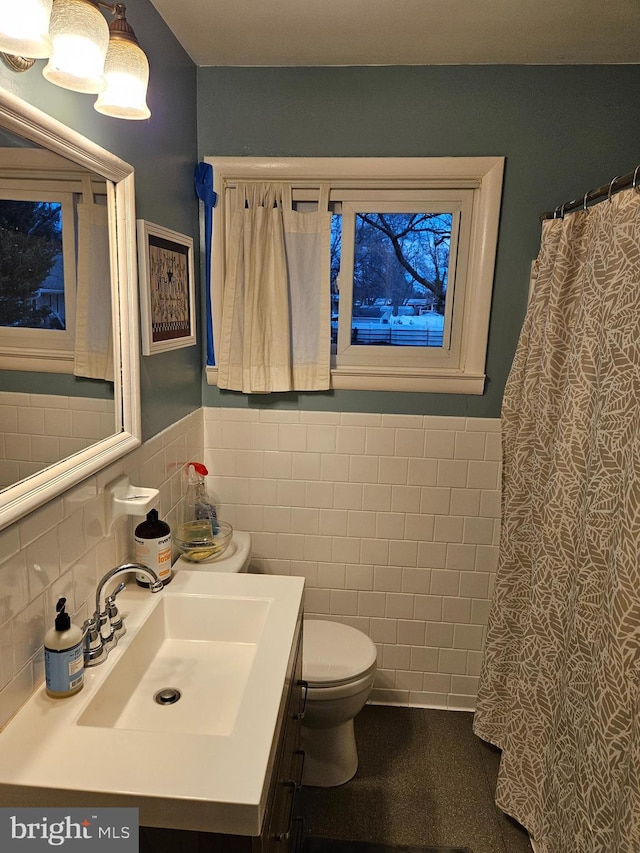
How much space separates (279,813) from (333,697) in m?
0.67

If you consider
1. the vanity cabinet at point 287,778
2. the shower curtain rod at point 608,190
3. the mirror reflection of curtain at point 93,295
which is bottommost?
the vanity cabinet at point 287,778

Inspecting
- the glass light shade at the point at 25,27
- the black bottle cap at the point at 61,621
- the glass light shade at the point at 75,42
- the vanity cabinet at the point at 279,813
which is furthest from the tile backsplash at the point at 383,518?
the glass light shade at the point at 25,27

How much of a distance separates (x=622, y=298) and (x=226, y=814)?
1288mm

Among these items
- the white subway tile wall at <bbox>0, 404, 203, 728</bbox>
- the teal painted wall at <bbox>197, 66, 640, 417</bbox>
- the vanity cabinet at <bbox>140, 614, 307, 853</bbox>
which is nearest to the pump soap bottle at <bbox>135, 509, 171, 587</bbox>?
the white subway tile wall at <bbox>0, 404, 203, 728</bbox>

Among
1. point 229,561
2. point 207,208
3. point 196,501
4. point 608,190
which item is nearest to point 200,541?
point 229,561

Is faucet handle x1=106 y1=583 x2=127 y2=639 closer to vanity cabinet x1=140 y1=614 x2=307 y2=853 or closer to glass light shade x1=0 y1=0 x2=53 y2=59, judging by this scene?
vanity cabinet x1=140 y1=614 x2=307 y2=853

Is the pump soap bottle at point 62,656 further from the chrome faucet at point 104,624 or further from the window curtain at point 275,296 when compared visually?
the window curtain at point 275,296

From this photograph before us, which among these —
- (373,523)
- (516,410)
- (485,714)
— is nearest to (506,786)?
(485,714)

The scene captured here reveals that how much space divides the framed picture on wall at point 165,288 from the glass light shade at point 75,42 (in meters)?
0.60

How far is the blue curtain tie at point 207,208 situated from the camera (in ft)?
6.98

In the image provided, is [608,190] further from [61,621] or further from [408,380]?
[61,621]

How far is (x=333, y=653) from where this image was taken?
2.03 m

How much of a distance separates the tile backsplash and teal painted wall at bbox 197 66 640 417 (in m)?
0.73

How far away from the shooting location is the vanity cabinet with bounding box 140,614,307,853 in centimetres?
96
